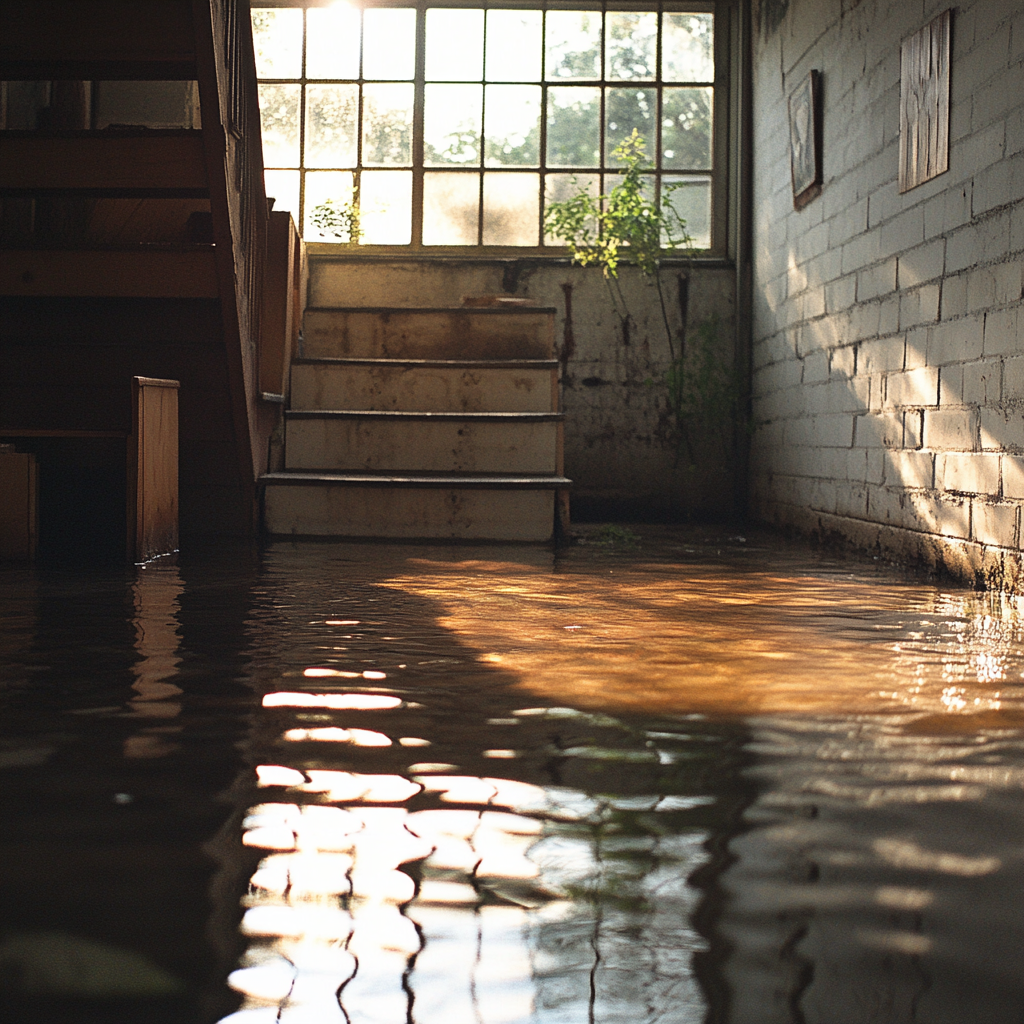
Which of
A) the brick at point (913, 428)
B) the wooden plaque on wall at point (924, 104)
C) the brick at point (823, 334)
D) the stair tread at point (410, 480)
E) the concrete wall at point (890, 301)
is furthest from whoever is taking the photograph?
the brick at point (823, 334)

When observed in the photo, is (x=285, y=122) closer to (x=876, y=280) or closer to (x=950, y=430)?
(x=876, y=280)

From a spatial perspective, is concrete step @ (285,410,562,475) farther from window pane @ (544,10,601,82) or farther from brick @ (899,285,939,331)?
window pane @ (544,10,601,82)

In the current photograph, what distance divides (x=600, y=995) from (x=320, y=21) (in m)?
5.93

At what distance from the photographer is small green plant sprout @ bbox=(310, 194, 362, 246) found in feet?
18.9

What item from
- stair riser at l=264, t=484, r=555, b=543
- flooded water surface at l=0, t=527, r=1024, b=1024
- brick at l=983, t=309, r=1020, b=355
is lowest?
flooded water surface at l=0, t=527, r=1024, b=1024

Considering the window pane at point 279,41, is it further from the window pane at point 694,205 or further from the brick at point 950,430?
the brick at point 950,430

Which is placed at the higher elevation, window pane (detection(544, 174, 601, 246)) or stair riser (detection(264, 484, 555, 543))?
window pane (detection(544, 174, 601, 246))

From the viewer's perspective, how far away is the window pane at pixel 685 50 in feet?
18.9

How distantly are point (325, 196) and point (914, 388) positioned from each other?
3489 millimetres

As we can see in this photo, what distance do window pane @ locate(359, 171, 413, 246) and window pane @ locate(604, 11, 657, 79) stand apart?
46.4 inches

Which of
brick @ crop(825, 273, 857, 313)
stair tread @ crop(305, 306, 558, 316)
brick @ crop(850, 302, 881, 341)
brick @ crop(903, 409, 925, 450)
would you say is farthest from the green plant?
brick @ crop(903, 409, 925, 450)

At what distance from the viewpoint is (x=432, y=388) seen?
4676 mm

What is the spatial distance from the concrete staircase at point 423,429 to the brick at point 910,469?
1096 millimetres

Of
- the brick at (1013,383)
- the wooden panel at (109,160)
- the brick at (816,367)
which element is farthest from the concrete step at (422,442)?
the brick at (1013,383)
